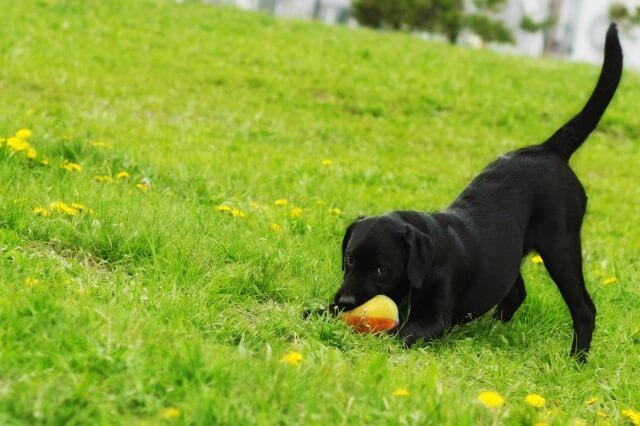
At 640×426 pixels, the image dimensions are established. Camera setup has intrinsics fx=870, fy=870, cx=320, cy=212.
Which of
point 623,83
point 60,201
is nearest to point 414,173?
point 60,201

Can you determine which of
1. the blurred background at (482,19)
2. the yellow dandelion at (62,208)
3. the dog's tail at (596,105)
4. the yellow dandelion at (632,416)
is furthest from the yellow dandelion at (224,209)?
the blurred background at (482,19)

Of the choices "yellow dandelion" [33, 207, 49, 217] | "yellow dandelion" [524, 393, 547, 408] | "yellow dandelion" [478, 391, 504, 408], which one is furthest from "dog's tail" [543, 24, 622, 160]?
"yellow dandelion" [33, 207, 49, 217]

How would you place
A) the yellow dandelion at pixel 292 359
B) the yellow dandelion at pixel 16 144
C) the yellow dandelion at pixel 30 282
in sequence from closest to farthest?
1. the yellow dandelion at pixel 292 359
2. the yellow dandelion at pixel 30 282
3. the yellow dandelion at pixel 16 144

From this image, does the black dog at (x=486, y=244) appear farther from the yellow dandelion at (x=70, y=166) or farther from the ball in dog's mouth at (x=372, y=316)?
the yellow dandelion at (x=70, y=166)

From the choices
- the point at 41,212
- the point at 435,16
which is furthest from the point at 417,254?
the point at 435,16

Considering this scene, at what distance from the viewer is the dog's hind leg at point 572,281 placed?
186 inches

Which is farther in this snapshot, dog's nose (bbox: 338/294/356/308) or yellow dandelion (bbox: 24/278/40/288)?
dog's nose (bbox: 338/294/356/308)

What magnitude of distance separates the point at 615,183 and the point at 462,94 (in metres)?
3.58

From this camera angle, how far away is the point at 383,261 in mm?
4266

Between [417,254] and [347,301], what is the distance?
420 millimetres

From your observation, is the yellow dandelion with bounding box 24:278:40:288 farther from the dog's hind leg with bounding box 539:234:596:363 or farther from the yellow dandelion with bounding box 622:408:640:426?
the dog's hind leg with bounding box 539:234:596:363

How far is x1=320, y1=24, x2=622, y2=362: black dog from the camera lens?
430cm

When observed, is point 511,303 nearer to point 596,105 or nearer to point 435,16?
point 596,105

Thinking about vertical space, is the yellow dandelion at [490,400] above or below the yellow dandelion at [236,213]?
above
